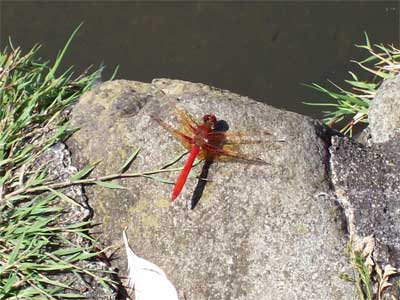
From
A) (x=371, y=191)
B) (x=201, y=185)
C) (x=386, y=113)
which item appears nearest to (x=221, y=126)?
(x=201, y=185)

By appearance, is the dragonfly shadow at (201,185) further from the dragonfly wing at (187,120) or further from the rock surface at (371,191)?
the rock surface at (371,191)

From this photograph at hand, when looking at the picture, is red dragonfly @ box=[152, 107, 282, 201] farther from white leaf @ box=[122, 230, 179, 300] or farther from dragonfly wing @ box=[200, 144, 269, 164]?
white leaf @ box=[122, 230, 179, 300]

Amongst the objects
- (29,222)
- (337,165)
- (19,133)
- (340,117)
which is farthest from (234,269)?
Answer: (340,117)

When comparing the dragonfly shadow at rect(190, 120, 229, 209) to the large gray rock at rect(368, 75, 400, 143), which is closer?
the dragonfly shadow at rect(190, 120, 229, 209)

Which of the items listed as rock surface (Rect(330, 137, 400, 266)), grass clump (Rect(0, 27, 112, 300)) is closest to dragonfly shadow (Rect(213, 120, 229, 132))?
rock surface (Rect(330, 137, 400, 266))

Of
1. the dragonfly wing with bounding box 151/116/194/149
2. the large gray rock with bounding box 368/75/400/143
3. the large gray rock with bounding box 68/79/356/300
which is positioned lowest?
the large gray rock with bounding box 68/79/356/300

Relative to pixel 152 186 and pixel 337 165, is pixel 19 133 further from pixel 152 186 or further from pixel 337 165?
pixel 337 165

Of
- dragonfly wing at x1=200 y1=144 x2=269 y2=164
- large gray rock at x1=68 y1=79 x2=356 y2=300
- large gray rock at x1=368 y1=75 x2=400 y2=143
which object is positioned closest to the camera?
large gray rock at x1=68 y1=79 x2=356 y2=300
